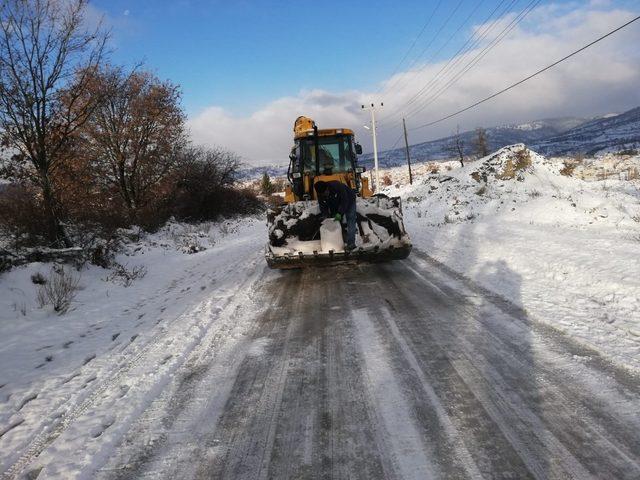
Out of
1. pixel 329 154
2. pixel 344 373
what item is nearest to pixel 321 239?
pixel 329 154

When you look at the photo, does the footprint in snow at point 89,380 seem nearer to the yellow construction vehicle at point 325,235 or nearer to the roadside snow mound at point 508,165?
the yellow construction vehicle at point 325,235

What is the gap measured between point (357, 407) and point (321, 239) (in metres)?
4.79

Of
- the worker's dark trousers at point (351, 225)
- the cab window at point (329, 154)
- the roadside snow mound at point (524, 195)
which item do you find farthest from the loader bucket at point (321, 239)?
the roadside snow mound at point (524, 195)

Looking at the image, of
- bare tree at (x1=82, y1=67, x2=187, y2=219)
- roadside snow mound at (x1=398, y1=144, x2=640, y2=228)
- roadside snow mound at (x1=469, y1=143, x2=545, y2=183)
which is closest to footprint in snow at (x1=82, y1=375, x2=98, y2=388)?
roadside snow mound at (x1=398, y1=144, x2=640, y2=228)

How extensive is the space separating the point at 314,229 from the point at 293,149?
10.6ft

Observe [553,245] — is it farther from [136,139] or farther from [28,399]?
[136,139]

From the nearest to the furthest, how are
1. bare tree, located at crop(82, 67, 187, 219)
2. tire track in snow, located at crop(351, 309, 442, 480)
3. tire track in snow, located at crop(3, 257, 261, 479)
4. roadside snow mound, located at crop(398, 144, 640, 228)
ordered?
tire track in snow, located at crop(351, 309, 442, 480) < tire track in snow, located at crop(3, 257, 261, 479) < roadside snow mound, located at crop(398, 144, 640, 228) < bare tree, located at crop(82, 67, 187, 219)

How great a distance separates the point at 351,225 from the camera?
7.66 meters

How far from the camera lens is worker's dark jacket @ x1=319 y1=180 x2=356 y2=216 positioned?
7.70 m

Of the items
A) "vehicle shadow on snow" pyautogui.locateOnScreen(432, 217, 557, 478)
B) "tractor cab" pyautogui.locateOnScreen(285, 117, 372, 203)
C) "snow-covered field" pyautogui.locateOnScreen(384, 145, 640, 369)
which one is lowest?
"vehicle shadow on snow" pyautogui.locateOnScreen(432, 217, 557, 478)

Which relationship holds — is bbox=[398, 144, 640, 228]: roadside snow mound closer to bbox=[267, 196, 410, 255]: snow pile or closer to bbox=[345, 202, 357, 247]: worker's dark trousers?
bbox=[267, 196, 410, 255]: snow pile

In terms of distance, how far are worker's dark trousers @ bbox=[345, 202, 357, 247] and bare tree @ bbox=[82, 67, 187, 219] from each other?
14.1m

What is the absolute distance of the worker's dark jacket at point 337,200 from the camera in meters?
7.70

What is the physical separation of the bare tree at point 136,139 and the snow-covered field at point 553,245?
43.3 feet
